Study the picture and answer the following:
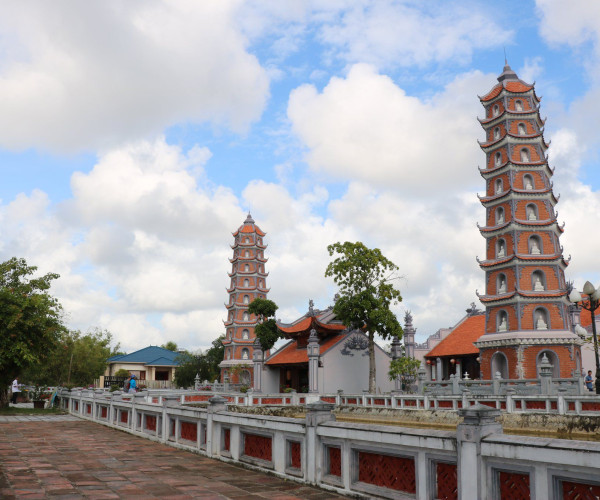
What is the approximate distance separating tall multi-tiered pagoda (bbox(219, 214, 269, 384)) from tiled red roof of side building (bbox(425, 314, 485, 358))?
22325 millimetres

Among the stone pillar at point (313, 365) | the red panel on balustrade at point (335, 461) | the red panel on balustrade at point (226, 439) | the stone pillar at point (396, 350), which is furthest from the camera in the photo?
the stone pillar at point (313, 365)

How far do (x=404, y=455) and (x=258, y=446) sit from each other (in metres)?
3.73

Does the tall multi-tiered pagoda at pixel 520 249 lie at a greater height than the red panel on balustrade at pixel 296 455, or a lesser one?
greater

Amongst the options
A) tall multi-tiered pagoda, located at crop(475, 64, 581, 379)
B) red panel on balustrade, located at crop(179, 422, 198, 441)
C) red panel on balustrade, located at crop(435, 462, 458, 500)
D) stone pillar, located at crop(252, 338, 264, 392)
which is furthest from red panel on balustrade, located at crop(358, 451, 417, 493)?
stone pillar, located at crop(252, 338, 264, 392)

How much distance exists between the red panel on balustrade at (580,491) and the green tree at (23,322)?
2347 cm

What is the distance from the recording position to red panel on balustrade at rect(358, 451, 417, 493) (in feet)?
21.4

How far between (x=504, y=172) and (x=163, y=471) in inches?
1253

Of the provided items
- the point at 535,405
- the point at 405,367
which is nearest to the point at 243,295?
the point at 405,367

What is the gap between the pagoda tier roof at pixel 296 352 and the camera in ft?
147

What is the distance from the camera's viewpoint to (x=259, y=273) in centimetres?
6394

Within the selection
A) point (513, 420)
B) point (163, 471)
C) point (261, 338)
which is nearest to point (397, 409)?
point (513, 420)

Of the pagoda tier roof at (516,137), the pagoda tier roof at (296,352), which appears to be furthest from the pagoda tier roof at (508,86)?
the pagoda tier roof at (296,352)

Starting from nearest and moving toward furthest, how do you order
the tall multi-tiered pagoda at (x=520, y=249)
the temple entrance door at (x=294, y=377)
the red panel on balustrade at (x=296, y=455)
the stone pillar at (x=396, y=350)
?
the red panel on balustrade at (x=296, y=455) → the tall multi-tiered pagoda at (x=520, y=249) → the stone pillar at (x=396, y=350) → the temple entrance door at (x=294, y=377)

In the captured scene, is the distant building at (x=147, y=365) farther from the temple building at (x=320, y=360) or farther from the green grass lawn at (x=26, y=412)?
the green grass lawn at (x=26, y=412)
